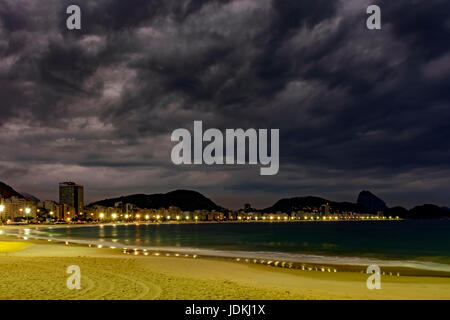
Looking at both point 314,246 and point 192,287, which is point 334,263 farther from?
point 314,246

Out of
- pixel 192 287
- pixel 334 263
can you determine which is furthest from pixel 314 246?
pixel 192 287

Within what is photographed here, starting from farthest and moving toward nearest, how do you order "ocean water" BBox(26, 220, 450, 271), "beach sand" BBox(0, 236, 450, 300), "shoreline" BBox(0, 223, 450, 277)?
"ocean water" BBox(26, 220, 450, 271)
"shoreline" BBox(0, 223, 450, 277)
"beach sand" BBox(0, 236, 450, 300)

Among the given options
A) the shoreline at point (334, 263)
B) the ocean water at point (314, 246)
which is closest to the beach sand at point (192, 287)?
the shoreline at point (334, 263)

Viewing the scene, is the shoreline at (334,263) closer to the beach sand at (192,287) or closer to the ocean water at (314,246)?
the ocean water at (314,246)

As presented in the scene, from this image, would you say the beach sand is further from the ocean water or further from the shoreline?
the ocean water

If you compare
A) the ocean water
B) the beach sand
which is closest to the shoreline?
the ocean water

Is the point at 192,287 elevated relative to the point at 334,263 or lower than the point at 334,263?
elevated

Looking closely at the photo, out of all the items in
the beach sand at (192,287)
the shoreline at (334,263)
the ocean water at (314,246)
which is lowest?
the ocean water at (314,246)

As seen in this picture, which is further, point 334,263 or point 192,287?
point 334,263

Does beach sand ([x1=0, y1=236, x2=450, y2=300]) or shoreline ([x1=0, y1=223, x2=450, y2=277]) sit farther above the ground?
beach sand ([x1=0, y1=236, x2=450, y2=300])

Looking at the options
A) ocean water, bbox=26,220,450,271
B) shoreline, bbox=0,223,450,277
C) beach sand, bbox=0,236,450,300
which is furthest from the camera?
ocean water, bbox=26,220,450,271
